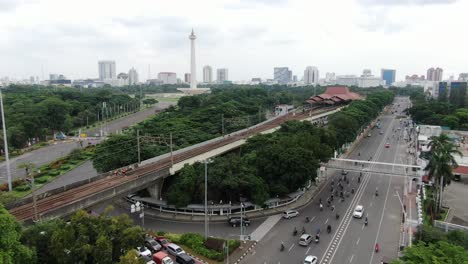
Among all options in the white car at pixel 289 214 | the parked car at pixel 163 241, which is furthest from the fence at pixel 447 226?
the parked car at pixel 163 241

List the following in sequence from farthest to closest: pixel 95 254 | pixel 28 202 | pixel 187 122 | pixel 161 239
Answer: pixel 187 122 → pixel 161 239 → pixel 28 202 → pixel 95 254

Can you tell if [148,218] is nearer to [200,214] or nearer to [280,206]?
[200,214]

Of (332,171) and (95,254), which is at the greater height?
(95,254)

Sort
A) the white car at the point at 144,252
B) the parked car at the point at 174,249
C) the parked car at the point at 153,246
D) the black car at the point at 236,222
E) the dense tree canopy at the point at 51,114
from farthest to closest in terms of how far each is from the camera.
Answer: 1. the dense tree canopy at the point at 51,114
2. the black car at the point at 236,222
3. the parked car at the point at 153,246
4. the parked car at the point at 174,249
5. the white car at the point at 144,252

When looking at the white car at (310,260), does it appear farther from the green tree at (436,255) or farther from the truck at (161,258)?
the truck at (161,258)

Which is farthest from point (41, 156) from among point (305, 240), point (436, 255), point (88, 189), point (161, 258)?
point (436, 255)

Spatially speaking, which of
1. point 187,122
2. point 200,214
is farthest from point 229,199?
point 187,122

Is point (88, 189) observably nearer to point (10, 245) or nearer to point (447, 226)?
point (10, 245)

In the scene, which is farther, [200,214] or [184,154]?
[184,154]
